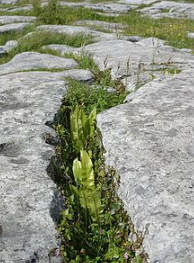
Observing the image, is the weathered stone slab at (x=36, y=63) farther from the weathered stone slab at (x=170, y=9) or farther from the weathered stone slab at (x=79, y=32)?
the weathered stone slab at (x=170, y=9)

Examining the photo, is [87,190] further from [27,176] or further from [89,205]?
[27,176]

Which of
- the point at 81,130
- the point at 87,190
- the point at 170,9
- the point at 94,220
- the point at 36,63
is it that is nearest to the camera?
the point at 94,220

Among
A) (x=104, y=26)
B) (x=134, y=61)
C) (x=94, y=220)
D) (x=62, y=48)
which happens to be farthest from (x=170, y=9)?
(x=94, y=220)

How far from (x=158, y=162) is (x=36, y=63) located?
13.5ft

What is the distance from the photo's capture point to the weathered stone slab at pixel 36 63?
6295 mm

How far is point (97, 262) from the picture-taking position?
261 cm

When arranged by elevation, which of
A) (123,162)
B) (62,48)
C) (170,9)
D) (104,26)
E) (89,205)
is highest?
(123,162)

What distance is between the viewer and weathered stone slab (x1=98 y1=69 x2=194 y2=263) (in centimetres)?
234

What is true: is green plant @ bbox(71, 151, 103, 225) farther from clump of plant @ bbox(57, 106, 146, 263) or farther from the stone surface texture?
the stone surface texture

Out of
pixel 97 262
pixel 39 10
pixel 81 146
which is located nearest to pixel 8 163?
pixel 81 146

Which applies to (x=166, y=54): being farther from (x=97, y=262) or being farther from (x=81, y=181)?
(x=97, y=262)

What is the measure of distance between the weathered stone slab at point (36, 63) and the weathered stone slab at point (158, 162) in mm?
2394

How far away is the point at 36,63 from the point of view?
21.7 ft

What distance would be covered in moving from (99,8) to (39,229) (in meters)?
18.3
